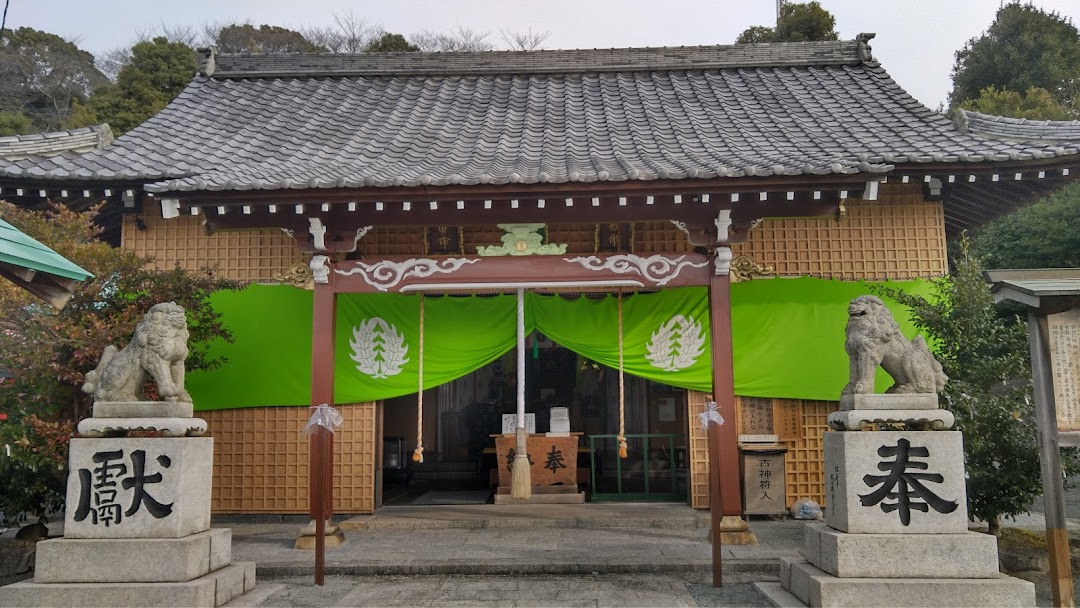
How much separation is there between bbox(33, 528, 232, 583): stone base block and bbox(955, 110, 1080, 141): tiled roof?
8491mm

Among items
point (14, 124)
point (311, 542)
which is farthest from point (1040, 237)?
point (14, 124)

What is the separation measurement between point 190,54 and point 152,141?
50.4 feet

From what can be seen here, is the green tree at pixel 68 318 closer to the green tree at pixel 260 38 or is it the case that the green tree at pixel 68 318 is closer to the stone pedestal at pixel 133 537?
the stone pedestal at pixel 133 537

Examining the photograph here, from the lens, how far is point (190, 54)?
70.8 feet

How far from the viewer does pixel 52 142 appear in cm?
790

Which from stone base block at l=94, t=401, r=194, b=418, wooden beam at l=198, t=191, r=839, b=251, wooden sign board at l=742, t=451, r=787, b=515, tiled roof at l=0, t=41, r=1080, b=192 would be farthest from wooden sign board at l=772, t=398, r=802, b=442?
stone base block at l=94, t=401, r=194, b=418

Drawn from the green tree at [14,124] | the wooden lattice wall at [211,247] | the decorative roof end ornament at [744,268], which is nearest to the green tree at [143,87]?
the green tree at [14,124]

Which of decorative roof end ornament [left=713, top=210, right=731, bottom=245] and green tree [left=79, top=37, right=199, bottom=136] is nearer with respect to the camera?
decorative roof end ornament [left=713, top=210, right=731, bottom=245]

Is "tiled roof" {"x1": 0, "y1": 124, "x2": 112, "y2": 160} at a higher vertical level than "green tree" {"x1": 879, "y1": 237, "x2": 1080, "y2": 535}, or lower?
higher

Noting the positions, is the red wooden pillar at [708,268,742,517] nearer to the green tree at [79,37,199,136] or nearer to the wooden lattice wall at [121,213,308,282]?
the wooden lattice wall at [121,213,308,282]

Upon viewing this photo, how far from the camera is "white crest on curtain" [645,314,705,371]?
7.91 metres

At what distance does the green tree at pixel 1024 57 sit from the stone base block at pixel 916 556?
22762 millimetres

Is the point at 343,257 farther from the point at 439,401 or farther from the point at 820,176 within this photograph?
the point at 439,401

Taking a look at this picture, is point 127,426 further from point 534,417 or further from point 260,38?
point 260,38
